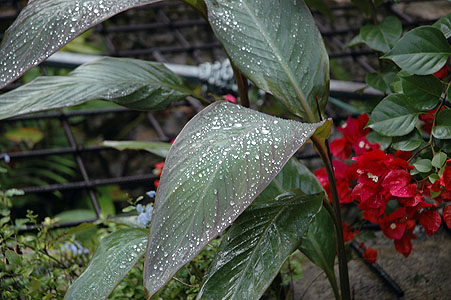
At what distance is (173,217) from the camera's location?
2.76 ft

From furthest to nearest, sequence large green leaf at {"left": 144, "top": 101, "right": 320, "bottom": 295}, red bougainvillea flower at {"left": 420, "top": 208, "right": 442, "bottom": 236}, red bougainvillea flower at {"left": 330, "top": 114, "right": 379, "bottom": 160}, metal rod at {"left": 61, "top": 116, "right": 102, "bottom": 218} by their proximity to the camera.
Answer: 1. metal rod at {"left": 61, "top": 116, "right": 102, "bottom": 218}
2. red bougainvillea flower at {"left": 330, "top": 114, "right": 379, "bottom": 160}
3. red bougainvillea flower at {"left": 420, "top": 208, "right": 442, "bottom": 236}
4. large green leaf at {"left": 144, "top": 101, "right": 320, "bottom": 295}

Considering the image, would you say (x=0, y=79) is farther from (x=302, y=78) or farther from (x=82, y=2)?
(x=302, y=78)

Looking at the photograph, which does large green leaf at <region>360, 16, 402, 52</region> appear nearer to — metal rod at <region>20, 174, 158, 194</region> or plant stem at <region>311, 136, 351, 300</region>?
plant stem at <region>311, 136, 351, 300</region>

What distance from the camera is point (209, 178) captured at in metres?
0.86

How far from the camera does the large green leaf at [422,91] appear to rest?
1182 mm

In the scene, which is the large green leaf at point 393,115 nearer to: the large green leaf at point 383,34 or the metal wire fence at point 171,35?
the large green leaf at point 383,34

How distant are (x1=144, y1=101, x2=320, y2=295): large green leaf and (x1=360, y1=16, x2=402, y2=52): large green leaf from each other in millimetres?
634

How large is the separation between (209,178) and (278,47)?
41 centimetres

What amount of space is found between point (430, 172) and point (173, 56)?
2083mm

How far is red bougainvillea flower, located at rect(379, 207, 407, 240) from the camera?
1212 millimetres

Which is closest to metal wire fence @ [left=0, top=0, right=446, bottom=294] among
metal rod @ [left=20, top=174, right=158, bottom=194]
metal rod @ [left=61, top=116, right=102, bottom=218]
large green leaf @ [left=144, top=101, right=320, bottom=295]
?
metal rod @ [left=61, top=116, right=102, bottom=218]

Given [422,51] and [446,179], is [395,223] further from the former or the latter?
[422,51]

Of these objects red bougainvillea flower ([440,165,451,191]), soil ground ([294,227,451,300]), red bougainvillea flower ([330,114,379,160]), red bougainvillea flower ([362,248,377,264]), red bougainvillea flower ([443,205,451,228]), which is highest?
red bougainvillea flower ([440,165,451,191])

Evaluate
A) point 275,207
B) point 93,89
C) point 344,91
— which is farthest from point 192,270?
point 344,91
